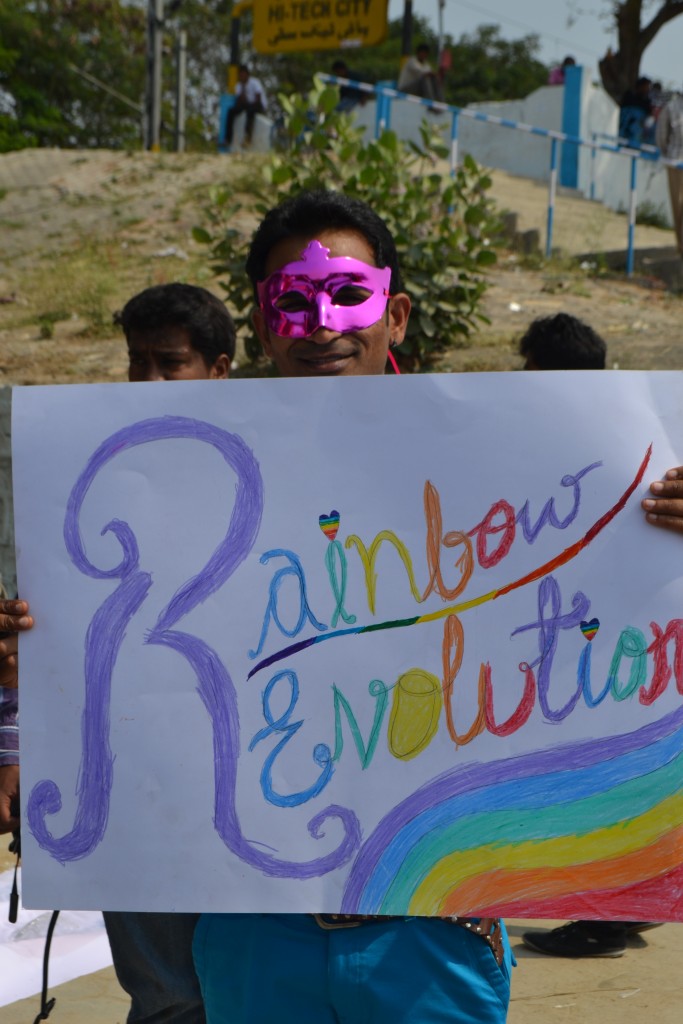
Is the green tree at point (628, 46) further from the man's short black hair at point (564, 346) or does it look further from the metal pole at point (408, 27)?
the man's short black hair at point (564, 346)

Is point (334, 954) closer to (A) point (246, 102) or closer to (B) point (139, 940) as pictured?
(B) point (139, 940)

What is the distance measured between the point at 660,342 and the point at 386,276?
701cm

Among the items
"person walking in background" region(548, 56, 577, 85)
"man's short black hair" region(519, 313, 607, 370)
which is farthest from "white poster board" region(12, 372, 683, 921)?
"person walking in background" region(548, 56, 577, 85)

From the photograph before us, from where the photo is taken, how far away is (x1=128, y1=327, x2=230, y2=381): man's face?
3.07 meters

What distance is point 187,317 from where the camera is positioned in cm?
307

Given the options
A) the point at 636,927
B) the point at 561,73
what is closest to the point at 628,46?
the point at 561,73

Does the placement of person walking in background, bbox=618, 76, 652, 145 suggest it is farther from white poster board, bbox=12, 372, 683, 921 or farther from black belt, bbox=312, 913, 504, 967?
black belt, bbox=312, 913, 504, 967

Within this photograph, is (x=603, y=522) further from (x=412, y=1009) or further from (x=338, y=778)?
(x=412, y=1009)

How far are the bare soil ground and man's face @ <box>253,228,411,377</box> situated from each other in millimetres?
5541

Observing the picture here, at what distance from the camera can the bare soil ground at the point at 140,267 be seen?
8961 mm

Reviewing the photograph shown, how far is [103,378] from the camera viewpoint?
27.8 ft

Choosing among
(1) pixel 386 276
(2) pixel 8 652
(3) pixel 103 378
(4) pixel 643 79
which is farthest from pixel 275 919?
(4) pixel 643 79

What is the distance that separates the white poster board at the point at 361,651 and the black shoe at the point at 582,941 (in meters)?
1.95

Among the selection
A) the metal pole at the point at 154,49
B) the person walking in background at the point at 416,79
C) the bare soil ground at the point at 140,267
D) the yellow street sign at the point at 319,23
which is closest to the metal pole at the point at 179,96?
the metal pole at the point at 154,49
